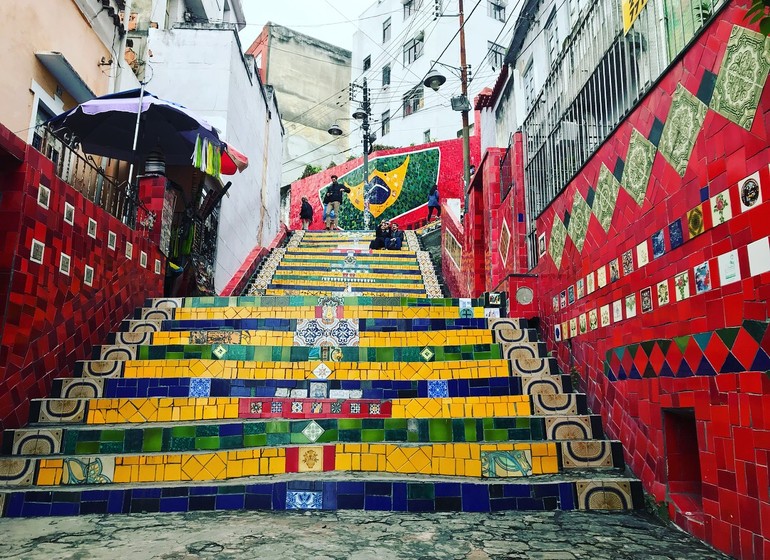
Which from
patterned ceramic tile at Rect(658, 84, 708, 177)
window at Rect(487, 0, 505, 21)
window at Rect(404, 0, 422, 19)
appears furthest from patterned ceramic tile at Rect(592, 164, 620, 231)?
window at Rect(404, 0, 422, 19)

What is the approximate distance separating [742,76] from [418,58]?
3091cm

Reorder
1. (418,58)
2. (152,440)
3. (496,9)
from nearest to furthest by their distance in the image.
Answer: (152,440), (496,9), (418,58)

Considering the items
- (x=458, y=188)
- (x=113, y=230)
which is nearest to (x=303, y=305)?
(x=113, y=230)

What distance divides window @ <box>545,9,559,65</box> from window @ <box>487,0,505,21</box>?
2226 centimetres

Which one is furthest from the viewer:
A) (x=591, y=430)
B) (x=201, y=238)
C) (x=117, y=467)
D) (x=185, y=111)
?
(x=201, y=238)

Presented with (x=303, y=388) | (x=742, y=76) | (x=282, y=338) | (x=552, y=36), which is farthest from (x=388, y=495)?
(x=552, y=36)

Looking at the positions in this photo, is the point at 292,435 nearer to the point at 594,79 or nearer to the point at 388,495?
the point at 388,495

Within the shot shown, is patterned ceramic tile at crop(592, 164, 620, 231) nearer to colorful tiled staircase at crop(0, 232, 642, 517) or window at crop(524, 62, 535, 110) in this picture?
colorful tiled staircase at crop(0, 232, 642, 517)

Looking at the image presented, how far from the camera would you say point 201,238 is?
30.8 feet

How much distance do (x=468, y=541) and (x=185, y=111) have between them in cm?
671

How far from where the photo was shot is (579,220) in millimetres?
4594

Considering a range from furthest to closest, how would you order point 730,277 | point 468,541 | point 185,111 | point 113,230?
point 185,111 → point 113,230 → point 468,541 → point 730,277

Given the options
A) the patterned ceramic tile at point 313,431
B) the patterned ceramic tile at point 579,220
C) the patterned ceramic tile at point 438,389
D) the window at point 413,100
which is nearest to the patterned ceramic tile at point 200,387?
the patterned ceramic tile at point 313,431

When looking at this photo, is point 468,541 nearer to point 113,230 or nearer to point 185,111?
point 113,230
